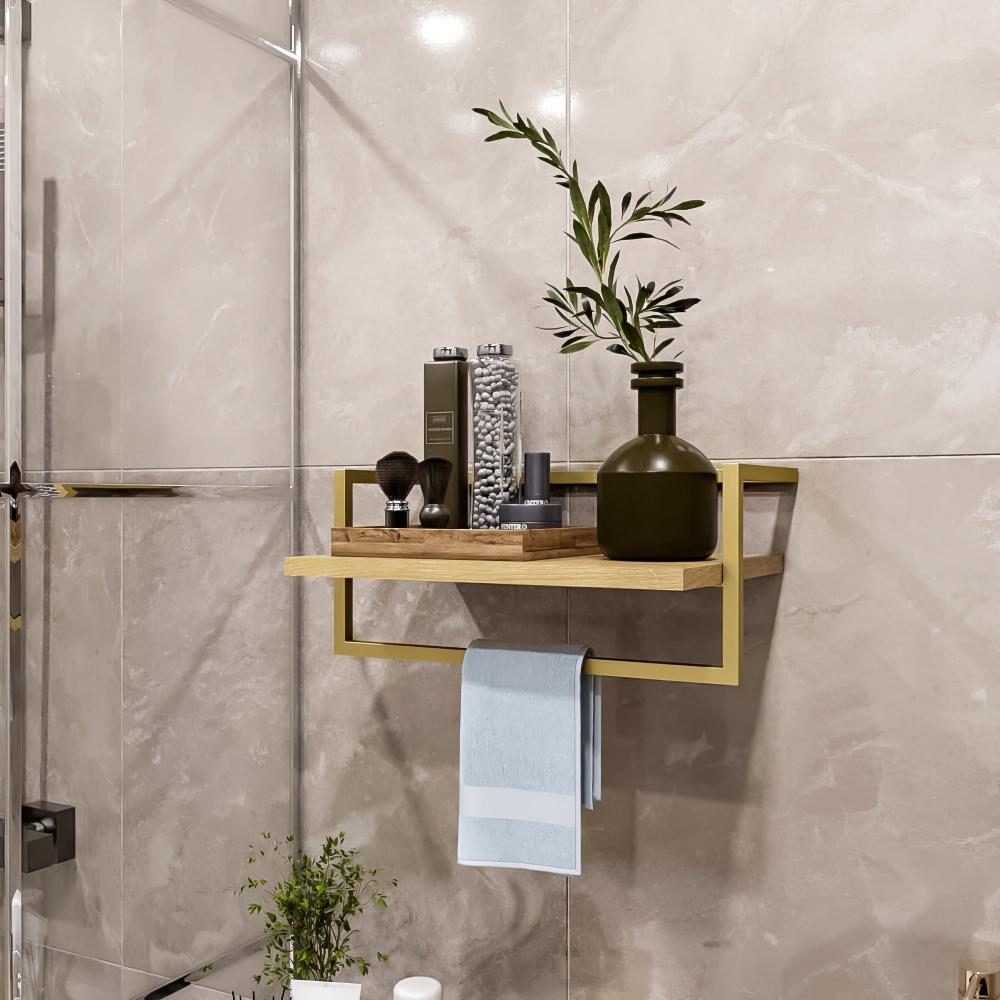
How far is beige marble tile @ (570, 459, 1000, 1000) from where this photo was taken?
1.07 meters

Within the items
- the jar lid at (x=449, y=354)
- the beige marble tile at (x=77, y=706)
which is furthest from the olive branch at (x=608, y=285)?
the beige marble tile at (x=77, y=706)

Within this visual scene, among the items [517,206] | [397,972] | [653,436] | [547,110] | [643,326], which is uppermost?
[547,110]

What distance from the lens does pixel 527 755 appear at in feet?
3.64

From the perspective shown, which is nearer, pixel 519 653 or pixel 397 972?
pixel 519 653

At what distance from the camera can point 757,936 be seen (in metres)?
1.17

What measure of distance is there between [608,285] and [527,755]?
0.52 m

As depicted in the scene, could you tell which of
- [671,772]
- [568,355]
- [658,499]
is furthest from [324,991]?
[568,355]

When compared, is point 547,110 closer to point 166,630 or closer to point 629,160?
point 629,160

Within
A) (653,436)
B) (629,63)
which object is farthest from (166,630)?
(629,63)

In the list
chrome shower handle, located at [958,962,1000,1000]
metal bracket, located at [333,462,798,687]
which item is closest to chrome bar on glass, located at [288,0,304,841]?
metal bracket, located at [333,462,798,687]

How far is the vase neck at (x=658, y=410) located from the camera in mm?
1051

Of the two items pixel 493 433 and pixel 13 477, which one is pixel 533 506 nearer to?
pixel 493 433

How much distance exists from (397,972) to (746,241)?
3.35 ft

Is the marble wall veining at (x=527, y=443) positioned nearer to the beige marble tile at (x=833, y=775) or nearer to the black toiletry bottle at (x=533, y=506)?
the beige marble tile at (x=833, y=775)
